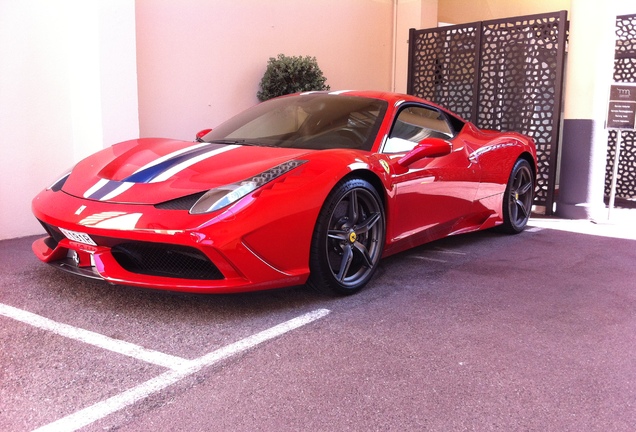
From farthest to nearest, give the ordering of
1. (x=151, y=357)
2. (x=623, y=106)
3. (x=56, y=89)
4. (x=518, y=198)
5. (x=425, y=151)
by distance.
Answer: (x=623, y=106) → (x=518, y=198) → (x=56, y=89) → (x=425, y=151) → (x=151, y=357)

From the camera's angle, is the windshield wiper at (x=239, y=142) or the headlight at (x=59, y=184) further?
the windshield wiper at (x=239, y=142)

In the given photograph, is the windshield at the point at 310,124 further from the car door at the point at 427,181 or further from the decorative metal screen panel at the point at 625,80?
the decorative metal screen panel at the point at 625,80

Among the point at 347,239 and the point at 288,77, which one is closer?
the point at 347,239

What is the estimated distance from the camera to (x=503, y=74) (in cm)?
710

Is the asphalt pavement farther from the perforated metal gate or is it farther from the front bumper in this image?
the perforated metal gate

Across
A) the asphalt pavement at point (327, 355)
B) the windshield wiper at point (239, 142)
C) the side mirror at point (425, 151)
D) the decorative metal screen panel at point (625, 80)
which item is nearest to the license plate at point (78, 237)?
the asphalt pavement at point (327, 355)

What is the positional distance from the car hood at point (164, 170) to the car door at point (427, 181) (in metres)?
0.68

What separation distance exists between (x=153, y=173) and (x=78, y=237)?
0.47 meters

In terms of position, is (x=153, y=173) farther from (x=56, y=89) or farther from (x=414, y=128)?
(x=56, y=89)

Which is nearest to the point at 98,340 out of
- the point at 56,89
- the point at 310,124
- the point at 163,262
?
the point at 163,262

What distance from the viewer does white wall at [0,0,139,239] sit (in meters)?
4.55

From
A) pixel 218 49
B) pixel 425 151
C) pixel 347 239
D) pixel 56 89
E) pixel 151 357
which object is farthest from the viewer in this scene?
pixel 218 49

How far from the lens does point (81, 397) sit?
2039 millimetres

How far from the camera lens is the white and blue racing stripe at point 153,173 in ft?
9.50
